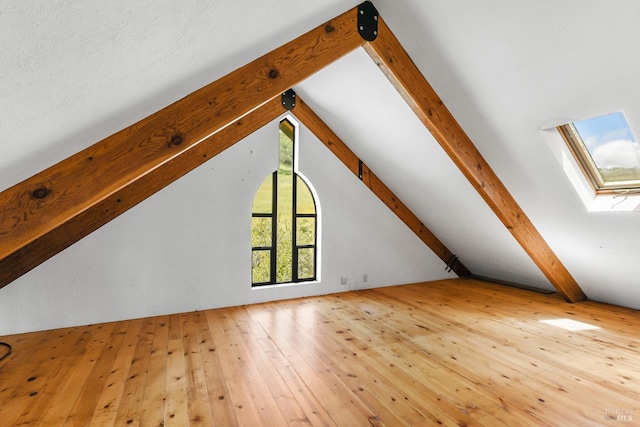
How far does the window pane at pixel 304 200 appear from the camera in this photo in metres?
4.59

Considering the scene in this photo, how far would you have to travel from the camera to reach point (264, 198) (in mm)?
4484

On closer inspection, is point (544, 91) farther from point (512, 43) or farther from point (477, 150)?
point (477, 150)

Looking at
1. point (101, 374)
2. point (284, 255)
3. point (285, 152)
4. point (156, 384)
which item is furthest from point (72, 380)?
point (285, 152)

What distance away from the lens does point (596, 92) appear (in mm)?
2219

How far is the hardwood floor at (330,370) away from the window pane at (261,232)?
898 millimetres

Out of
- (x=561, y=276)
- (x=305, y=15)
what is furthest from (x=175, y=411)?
(x=561, y=276)

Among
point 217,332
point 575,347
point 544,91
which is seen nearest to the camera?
point 544,91

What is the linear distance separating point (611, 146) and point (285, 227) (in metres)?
3.53

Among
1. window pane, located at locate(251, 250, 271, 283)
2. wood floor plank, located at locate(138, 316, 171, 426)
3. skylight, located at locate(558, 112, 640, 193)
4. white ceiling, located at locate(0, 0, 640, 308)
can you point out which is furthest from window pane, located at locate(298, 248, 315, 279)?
skylight, located at locate(558, 112, 640, 193)

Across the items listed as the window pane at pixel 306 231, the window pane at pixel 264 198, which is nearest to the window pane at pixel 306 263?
the window pane at pixel 306 231

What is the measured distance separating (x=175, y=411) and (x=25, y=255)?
2307 millimetres

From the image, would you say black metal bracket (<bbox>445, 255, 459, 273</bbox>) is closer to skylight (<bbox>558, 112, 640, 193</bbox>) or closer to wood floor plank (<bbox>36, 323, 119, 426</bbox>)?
skylight (<bbox>558, 112, 640, 193</bbox>)

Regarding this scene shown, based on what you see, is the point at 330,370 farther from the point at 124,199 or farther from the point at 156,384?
the point at 124,199

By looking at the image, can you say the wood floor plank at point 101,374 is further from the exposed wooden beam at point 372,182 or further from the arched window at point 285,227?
the exposed wooden beam at point 372,182
